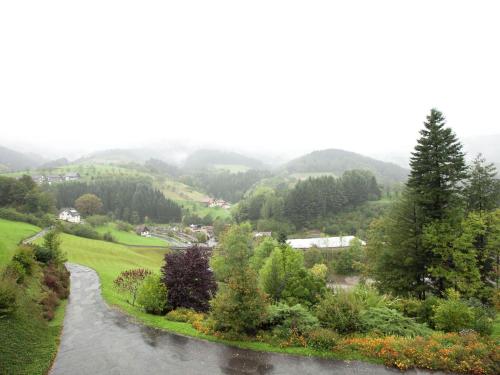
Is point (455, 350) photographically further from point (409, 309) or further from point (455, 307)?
point (409, 309)

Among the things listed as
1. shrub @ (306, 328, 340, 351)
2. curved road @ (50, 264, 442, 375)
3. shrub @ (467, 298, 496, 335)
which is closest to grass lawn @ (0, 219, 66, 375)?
curved road @ (50, 264, 442, 375)

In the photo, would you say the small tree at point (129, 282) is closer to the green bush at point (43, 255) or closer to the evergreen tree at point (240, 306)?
the green bush at point (43, 255)

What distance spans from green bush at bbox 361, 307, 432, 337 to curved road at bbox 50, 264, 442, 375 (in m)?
3.63

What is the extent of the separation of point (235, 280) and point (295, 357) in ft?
14.8

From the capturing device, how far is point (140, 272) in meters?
38.1

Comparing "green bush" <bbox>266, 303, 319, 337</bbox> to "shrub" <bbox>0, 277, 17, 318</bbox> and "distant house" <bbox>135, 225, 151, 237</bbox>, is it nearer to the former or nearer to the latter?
"shrub" <bbox>0, 277, 17, 318</bbox>

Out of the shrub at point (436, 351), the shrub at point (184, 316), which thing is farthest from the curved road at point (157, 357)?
the shrub at point (184, 316)

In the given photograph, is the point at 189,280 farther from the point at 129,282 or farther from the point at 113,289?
the point at 129,282

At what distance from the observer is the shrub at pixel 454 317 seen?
17.2m

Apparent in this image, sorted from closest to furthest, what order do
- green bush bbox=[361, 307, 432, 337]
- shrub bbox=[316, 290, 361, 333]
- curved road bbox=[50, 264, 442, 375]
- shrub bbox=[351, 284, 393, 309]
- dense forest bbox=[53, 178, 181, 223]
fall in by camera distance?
curved road bbox=[50, 264, 442, 375] < green bush bbox=[361, 307, 432, 337] < shrub bbox=[316, 290, 361, 333] < shrub bbox=[351, 284, 393, 309] < dense forest bbox=[53, 178, 181, 223]

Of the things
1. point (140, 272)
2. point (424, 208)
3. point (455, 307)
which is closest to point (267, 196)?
point (140, 272)

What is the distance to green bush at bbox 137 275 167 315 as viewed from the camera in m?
21.4

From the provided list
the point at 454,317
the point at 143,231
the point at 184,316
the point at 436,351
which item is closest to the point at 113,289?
the point at 184,316

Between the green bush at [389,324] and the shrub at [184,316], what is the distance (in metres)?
9.74
